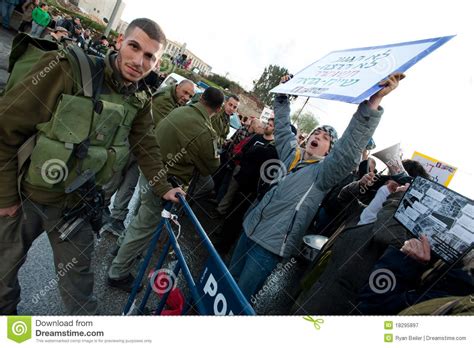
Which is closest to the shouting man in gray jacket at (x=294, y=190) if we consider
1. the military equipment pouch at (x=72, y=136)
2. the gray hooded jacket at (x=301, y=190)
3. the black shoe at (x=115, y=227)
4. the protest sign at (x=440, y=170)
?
the gray hooded jacket at (x=301, y=190)

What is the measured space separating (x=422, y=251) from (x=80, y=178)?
6.88 ft

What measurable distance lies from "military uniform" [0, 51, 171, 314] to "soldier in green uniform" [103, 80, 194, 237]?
5.49 ft

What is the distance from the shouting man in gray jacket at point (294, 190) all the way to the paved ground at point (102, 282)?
1057 millimetres

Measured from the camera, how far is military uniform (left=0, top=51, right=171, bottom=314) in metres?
1.66

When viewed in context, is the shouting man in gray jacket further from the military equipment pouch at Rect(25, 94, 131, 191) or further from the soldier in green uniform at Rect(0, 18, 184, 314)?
the military equipment pouch at Rect(25, 94, 131, 191)

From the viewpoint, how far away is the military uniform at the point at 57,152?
1.66 meters

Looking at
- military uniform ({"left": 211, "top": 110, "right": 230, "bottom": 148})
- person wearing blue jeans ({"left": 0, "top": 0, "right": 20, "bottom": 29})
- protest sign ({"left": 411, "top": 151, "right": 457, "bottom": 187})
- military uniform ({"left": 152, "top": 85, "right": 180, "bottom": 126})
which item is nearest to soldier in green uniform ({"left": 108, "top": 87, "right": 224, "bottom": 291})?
military uniform ({"left": 152, "top": 85, "right": 180, "bottom": 126})

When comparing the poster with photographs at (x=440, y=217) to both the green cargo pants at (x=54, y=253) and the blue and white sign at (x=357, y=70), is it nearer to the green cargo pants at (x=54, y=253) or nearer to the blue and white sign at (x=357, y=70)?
the blue and white sign at (x=357, y=70)

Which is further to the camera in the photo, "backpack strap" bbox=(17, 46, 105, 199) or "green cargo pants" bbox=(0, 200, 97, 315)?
"green cargo pants" bbox=(0, 200, 97, 315)

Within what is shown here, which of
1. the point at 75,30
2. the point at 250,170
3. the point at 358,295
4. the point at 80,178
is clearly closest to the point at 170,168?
the point at 80,178

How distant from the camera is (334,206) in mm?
3850

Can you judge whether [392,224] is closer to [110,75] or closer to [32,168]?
[110,75]

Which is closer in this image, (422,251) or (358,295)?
(422,251)
